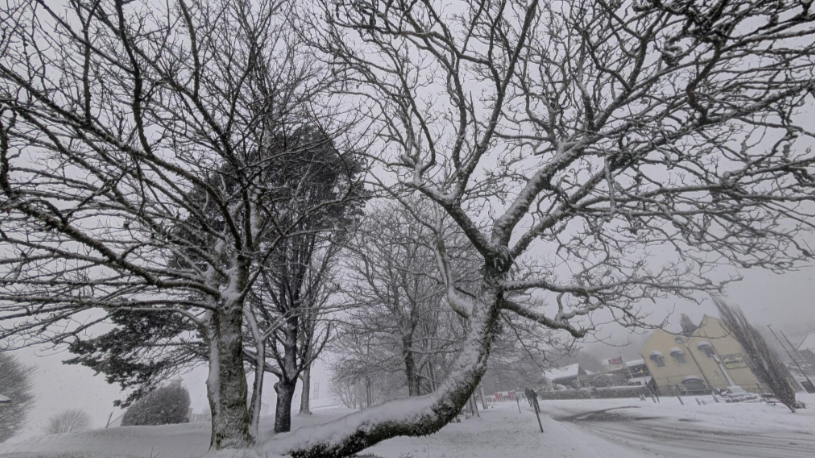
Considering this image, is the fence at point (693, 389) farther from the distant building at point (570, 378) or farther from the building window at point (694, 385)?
the distant building at point (570, 378)

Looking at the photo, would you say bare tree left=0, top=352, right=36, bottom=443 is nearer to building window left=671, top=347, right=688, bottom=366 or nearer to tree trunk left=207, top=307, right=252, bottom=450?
tree trunk left=207, top=307, right=252, bottom=450

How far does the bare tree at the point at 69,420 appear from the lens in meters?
37.1

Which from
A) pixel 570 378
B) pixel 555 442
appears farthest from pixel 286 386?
pixel 570 378

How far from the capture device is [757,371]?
18141 millimetres

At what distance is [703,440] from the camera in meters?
11.2

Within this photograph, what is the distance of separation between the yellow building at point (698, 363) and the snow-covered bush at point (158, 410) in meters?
37.1

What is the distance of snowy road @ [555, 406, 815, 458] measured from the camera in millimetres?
8992

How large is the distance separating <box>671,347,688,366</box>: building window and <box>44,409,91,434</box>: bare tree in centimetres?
7132

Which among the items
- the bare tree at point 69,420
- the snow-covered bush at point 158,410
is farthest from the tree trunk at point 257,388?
the bare tree at point 69,420

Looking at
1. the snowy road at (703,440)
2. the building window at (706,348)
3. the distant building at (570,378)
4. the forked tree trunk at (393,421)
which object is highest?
the building window at (706,348)

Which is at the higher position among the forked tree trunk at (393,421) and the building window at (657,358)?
the building window at (657,358)

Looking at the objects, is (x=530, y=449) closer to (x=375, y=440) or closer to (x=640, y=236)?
(x=640, y=236)

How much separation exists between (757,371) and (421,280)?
22.4 m

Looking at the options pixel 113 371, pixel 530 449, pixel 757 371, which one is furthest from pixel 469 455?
pixel 757 371
